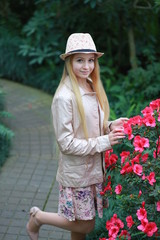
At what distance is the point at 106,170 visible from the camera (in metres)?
3.11

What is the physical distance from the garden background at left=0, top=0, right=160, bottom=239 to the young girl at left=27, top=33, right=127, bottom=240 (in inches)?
157

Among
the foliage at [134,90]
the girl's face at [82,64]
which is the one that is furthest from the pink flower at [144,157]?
the foliage at [134,90]

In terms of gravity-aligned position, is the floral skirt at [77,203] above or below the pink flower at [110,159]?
below

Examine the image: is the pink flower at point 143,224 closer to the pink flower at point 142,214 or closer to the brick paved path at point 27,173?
the pink flower at point 142,214

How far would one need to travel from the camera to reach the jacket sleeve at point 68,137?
110 inches

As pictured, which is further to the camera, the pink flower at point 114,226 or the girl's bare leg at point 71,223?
the girl's bare leg at point 71,223

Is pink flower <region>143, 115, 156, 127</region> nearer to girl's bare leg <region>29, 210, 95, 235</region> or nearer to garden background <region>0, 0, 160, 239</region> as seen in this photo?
girl's bare leg <region>29, 210, 95, 235</region>

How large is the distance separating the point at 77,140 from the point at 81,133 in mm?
88

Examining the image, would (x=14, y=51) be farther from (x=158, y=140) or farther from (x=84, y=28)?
(x=158, y=140)

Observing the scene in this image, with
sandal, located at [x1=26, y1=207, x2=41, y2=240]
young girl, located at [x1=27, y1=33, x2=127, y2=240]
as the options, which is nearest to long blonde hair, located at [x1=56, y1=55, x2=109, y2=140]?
young girl, located at [x1=27, y1=33, x2=127, y2=240]

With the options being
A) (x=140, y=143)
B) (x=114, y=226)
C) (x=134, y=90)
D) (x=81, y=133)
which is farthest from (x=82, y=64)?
(x=134, y=90)

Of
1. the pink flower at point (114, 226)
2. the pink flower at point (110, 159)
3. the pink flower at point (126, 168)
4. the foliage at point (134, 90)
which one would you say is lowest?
the foliage at point (134, 90)

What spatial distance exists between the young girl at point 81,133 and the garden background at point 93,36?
13.1 ft

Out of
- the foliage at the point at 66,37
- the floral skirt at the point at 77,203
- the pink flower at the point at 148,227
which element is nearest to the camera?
the pink flower at the point at 148,227
